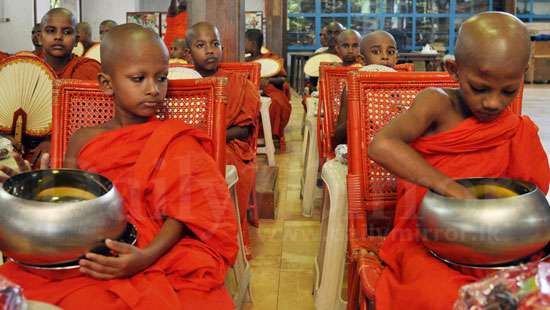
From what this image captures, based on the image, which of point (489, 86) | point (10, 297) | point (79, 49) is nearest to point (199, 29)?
point (489, 86)

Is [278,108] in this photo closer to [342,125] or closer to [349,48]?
[349,48]

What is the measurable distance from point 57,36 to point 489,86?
2.59 m

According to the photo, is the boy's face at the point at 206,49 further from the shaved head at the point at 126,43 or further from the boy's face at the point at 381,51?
the shaved head at the point at 126,43

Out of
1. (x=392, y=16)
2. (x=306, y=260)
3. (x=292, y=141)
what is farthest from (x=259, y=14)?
(x=306, y=260)

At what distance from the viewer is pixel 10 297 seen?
0.90 meters

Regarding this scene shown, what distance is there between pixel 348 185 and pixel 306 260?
4.06 feet

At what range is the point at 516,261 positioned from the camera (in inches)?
52.9

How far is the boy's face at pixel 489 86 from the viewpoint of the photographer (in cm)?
154

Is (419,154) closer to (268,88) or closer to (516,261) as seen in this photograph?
(516,261)

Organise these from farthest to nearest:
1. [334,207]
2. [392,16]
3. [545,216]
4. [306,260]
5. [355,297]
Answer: [392,16]
[306,260]
[334,207]
[355,297]
[545,216]

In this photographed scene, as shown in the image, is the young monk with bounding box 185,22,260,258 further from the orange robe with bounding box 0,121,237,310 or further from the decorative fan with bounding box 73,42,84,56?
the decorative fan with bounding box 73,42,84,56

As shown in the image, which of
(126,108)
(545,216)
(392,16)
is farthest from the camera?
(392,16)

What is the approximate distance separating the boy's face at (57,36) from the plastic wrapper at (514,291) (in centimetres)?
300

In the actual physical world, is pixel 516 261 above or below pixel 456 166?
below
